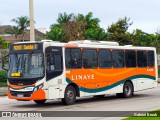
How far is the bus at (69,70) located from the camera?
18.6m

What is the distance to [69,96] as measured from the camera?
64.3 feet

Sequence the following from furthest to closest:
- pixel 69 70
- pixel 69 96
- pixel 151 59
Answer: pixel 151 59 → pixel 69 70 → pixel 69 96

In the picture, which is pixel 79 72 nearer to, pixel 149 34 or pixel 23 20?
pixel 149 34

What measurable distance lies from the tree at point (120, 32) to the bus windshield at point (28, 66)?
37.7 m

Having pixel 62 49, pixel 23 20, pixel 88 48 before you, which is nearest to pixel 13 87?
pixel 62 49

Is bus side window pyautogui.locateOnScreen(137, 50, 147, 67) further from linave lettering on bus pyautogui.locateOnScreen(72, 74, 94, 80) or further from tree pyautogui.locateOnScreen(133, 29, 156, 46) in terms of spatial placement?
tree pyautogui.locateOnScreen(133, 29, 156, 46)

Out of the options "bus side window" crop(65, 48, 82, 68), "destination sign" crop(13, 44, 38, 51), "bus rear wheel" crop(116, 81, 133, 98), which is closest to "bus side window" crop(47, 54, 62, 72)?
"bus side window" crop(65, 48, 82, 68)

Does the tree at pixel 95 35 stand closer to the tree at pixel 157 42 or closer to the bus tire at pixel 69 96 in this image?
the tree at pixel 157 42

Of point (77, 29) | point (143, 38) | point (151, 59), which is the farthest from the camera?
point (143, 38)

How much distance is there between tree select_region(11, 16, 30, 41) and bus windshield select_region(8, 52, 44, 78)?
203 ft

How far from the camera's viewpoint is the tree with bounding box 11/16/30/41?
264 ft

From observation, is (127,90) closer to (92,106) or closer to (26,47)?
(92,106)

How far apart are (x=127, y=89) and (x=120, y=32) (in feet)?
113

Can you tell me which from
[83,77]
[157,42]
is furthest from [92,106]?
[157,42]
